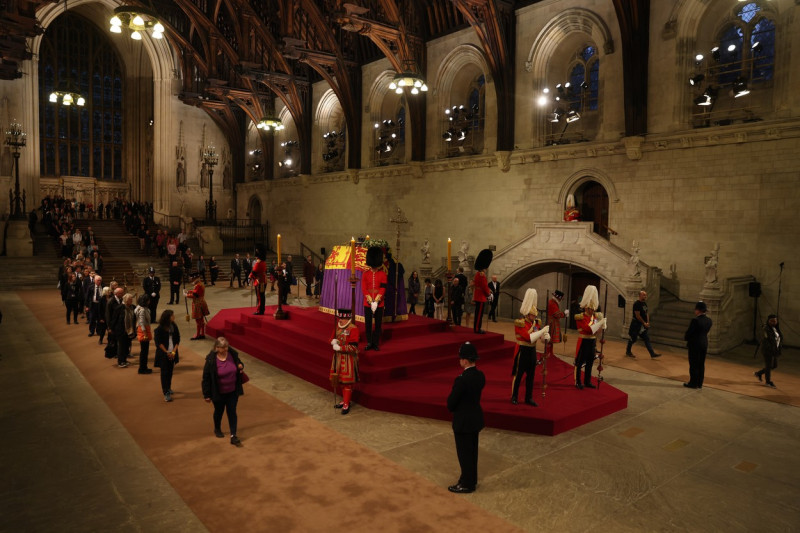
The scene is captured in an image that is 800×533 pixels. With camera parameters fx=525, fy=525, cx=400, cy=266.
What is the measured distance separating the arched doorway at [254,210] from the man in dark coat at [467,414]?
28.4 m

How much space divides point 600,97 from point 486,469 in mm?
13606

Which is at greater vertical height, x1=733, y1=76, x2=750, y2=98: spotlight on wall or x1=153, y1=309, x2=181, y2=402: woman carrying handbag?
x1=733, y1=76, x2=750, y2=98: spotlight on wall

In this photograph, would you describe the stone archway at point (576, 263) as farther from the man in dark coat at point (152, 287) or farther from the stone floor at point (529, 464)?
the man in dark coat at point (152, 287)

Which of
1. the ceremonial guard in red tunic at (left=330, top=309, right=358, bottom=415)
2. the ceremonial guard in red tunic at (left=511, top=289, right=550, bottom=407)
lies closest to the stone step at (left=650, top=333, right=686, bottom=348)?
the ceremonial guard in red tunic at (left=511, top=289, right=550, bottom=407)

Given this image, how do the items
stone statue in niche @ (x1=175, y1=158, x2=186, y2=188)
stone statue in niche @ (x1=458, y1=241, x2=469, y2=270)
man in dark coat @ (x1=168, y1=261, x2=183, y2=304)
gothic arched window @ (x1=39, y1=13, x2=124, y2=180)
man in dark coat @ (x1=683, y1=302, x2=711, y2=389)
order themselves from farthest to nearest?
gothic arched window @ (x1=39, y1=13, x2=124, y2=180) → stone statue in niche @ (x1=175, y1=158, x2=186, y2=188) → stone statue in niche @ (x1=458, y1=241, x2=469, y2=270) → man in dark coat @ (x1=168, y1=261, x2=183, y2=304) → man in dark coat @ (x1=683, y1=302, x2=711, y2=389)

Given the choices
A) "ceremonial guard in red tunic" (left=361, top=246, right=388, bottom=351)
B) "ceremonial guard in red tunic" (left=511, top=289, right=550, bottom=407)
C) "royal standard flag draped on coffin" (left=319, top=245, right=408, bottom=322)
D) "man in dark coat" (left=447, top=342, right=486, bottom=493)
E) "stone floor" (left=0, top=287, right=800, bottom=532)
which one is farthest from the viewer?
"royal standard flag draped on coffin" (left=319, top=245, right=408, bottom=322)

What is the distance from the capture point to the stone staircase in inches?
499

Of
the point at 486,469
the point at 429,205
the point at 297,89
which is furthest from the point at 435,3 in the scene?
the point at 486,469

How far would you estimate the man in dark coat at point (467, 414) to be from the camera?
4.93 meters

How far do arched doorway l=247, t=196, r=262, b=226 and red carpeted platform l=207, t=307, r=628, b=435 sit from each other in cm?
2071

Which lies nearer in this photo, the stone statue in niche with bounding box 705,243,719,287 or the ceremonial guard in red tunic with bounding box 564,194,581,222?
the stone statue in niche with bounding box 705,243,719,287

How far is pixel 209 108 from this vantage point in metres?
30.3

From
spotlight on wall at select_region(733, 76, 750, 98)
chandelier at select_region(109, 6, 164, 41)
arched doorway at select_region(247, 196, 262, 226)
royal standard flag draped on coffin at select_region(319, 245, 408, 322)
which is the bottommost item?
royal standard flag draped on coffin at select_region(319, 245, 408, 322)

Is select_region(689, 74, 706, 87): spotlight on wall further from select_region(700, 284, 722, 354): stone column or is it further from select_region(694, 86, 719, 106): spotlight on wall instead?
select_region(700, 284, 722, 354): stone column
